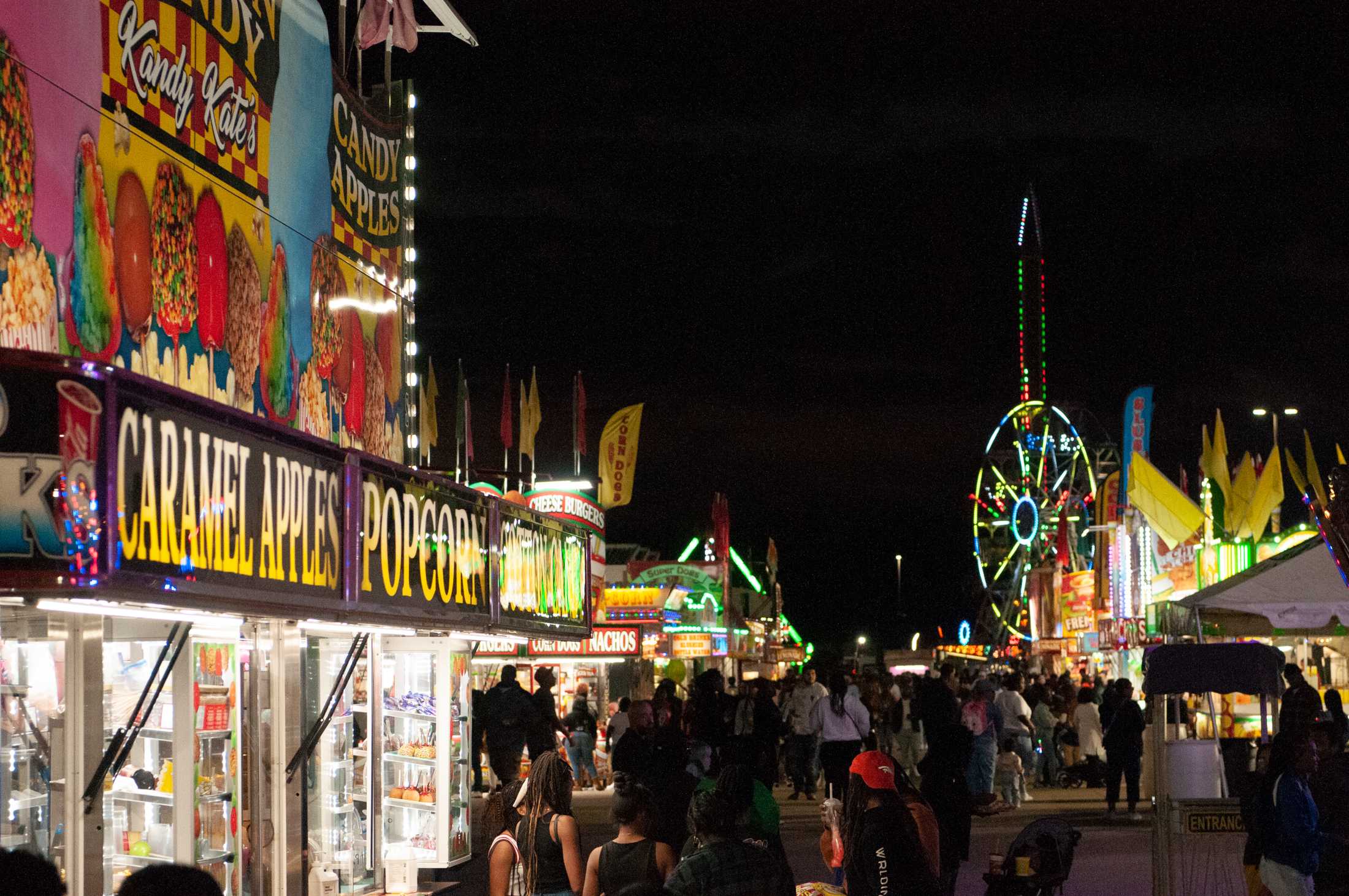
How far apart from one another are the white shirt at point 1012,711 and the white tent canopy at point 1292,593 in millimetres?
8066

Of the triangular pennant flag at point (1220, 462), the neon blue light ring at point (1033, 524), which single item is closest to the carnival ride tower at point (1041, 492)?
the neon blue light ring at point (1033, 524)

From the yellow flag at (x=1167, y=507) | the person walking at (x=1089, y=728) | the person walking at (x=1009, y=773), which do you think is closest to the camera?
the person walking at (x=1009, y=773)

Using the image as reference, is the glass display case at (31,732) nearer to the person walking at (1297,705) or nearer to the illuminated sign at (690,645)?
the person walking at (1297,705)

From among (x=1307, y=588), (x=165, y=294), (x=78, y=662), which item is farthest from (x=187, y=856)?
(x=1307, y=588)

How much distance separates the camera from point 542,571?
42.8ft

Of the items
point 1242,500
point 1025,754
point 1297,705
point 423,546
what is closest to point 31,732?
point 423,546

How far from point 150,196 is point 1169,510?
2316cm

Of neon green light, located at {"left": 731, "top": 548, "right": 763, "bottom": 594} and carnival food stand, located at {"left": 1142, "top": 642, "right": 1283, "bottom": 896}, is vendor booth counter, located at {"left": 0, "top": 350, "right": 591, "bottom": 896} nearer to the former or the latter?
carnival food stand, located at {"left": 1142, "top": 642, "right": 1283, "bottom": 896}

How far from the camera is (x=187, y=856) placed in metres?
8.63

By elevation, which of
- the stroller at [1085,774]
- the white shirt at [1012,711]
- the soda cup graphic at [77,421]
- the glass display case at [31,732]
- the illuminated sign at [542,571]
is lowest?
the stroller at [1085,774]

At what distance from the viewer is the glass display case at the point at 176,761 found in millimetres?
8125

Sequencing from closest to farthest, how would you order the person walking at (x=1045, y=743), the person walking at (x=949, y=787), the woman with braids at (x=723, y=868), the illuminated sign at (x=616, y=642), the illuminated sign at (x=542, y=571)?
the woman with braids at (x=723, y=868) → the person walking at (x=949, y=787) → the illuminated sign at (x=542, y=571) → the person walking at (x=1045, y=743) → the illuminated sign at (x=616, y=642)

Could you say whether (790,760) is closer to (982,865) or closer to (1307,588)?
(982,865)

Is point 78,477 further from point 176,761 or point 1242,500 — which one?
point 1242,500
